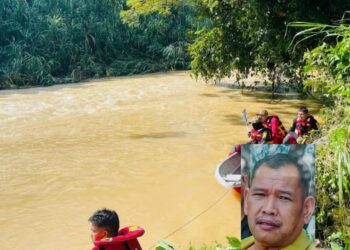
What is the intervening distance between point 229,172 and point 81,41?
1985cm

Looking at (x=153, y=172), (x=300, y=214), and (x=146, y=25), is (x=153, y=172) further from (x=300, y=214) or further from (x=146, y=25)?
(x=146, y=25)

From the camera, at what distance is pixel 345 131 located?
3.65 m

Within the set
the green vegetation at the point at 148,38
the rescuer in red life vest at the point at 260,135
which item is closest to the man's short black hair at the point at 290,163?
the rescuer in red life vest at the point at 260,135

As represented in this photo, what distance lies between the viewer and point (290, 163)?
181cm

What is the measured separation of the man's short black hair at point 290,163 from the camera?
1792 millimetres

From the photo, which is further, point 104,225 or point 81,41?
point 81,41

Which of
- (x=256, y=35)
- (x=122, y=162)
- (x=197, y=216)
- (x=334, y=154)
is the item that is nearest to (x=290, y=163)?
(x=334, y=154)

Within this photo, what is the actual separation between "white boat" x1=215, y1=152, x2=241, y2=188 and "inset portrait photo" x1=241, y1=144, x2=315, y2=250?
4612 millimetres

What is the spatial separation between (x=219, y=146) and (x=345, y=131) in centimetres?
700

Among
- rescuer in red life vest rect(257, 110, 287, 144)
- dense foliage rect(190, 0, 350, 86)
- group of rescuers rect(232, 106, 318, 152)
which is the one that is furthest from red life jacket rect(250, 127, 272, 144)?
dense foliage rect(190, 0, 350, 86)

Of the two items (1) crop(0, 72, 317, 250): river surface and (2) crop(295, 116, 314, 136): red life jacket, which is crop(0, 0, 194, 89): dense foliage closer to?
(1) crop(0, 72, 317, 250): river surface

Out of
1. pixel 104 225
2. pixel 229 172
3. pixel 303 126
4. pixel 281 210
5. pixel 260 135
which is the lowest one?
pixel 229 172

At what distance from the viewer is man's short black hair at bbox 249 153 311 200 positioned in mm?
1792

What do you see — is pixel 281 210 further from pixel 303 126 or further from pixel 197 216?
pixel 303 126
